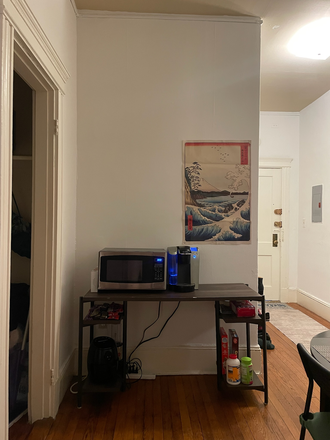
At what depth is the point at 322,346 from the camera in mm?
1363

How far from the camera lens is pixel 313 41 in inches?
107

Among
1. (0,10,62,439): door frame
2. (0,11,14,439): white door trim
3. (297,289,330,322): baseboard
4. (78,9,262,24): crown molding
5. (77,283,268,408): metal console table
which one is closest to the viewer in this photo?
(0,11,14,439): white door trim

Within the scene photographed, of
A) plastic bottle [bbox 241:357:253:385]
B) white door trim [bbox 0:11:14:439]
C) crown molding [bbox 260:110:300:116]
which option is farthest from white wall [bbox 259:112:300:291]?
white door trim [bbox 0:11:14:439]

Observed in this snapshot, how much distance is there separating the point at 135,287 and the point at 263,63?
8.44ft

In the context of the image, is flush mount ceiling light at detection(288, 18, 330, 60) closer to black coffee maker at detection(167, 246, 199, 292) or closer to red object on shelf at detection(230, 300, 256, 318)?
black coffee maker at detection(167, 246, 199, 292)

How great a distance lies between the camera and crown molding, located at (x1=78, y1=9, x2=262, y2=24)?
2415mm

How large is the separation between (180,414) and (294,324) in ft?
7.28

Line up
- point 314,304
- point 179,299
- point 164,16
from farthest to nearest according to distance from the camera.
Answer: point 314,304
point 164,16
point 179,299

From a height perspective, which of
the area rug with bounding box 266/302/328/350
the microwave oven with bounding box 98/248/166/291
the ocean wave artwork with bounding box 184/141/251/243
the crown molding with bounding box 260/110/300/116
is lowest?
the area rug with bounding box 266/302/328/350

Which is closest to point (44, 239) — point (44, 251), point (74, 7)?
point (44, 251)

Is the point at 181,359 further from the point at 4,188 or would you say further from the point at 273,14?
the point at 273,14

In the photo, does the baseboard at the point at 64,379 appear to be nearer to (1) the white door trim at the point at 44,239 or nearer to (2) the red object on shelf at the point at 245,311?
(1) the white door trim at the point at 44,239

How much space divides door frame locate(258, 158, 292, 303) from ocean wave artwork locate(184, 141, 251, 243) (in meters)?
2.29

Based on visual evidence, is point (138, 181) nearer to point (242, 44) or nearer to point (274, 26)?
point (242, 44)
